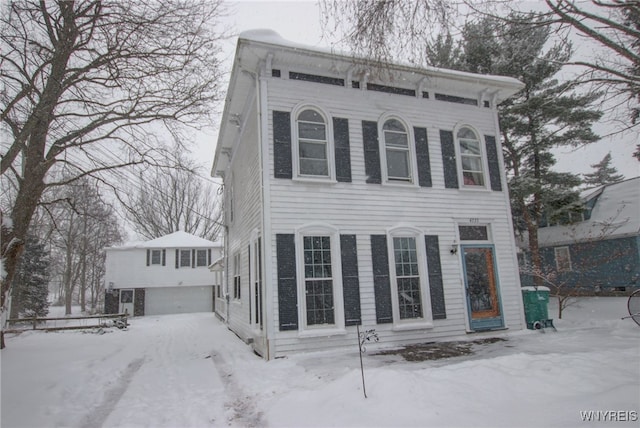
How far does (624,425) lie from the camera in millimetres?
3432

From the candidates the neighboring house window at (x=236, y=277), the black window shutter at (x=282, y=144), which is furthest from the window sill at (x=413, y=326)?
the neighboring house window at (x=236, y=277)

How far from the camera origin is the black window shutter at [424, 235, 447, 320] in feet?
28.6

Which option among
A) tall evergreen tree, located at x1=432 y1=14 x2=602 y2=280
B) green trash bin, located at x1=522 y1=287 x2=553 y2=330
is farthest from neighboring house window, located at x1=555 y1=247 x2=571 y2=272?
green trash bin, located at x1=522 y1=287 x2=553 y2=330

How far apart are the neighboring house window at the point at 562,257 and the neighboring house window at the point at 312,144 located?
18.0 meters

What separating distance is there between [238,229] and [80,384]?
237 inches

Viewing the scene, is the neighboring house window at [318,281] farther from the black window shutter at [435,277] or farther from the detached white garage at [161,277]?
the detached white garage at [161,277]

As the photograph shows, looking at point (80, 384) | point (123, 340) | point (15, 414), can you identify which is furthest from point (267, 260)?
point (123, 340)

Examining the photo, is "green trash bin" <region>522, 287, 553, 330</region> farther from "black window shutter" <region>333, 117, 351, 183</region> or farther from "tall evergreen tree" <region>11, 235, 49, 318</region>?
"tall evergreen tree" <region>11, 235, 49, 318</region>

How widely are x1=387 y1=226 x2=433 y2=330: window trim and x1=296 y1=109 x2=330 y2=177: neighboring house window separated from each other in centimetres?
217

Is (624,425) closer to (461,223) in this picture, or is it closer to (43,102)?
(461,223)

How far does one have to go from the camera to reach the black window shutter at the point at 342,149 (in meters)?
8.60

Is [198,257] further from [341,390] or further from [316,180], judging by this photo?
[341,390]

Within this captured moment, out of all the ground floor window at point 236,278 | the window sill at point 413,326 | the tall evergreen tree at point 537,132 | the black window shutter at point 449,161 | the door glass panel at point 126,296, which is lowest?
the window sill at point 413,326

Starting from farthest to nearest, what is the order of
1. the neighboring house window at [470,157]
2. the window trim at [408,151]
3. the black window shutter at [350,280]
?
the neighboring house window at [470,157]
the window trim at [408,151]
the black window shutter at [350,280]
